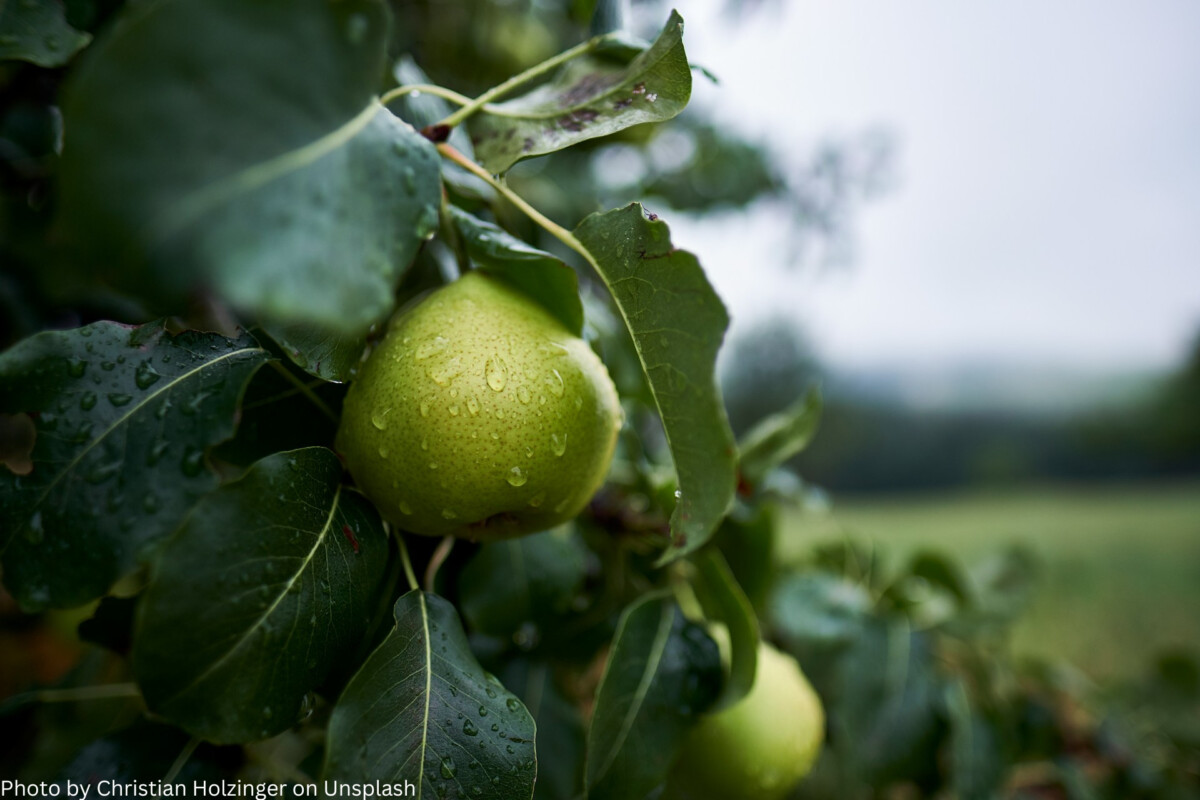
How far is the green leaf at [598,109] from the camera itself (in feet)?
1.29

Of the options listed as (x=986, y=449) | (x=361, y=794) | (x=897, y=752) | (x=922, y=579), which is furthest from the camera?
(x=986, y=449)

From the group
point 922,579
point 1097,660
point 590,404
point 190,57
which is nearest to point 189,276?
point 190,57

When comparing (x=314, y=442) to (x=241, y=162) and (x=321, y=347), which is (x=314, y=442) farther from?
(x=241, y=162)

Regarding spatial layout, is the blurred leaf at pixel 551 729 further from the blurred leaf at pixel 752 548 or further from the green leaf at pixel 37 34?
the green leaf at pixel 37 34

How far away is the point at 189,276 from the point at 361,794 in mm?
249

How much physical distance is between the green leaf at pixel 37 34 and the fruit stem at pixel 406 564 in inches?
12.7

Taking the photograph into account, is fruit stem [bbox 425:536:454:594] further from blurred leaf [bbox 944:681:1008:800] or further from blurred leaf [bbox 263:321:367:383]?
blurred leaf [bbox 944:681:1008:800]

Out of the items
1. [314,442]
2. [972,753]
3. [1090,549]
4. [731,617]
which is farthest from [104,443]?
[1090,549]

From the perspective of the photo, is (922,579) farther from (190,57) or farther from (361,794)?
(190,57)

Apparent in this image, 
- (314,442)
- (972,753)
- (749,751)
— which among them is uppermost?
(314,442)

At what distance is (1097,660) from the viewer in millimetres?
2357

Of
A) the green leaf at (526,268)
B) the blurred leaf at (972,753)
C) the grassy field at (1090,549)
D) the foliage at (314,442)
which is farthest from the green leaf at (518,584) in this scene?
the grassy field at (1090,549)

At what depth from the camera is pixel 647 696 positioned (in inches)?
19.4

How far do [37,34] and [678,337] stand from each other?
1.29 ft
